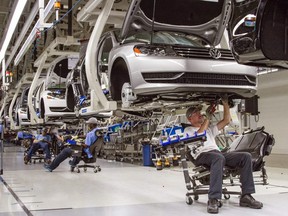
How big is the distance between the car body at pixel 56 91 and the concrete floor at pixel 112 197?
6.25 ft

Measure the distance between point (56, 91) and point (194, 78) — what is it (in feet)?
19.9

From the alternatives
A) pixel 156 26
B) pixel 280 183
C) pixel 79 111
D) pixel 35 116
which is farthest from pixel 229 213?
pixel 35 116

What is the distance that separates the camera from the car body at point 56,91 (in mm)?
9844

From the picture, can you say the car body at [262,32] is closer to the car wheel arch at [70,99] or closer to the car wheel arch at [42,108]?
the car wheel arch at [70,99]

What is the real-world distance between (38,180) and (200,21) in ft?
14.1

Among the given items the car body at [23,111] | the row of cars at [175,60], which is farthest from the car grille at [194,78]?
the car body at [23,111]

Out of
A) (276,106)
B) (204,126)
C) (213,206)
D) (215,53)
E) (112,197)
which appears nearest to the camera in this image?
(213,206)

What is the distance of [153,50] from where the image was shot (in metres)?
4.80

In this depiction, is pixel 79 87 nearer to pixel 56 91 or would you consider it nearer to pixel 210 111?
pixel 56 91

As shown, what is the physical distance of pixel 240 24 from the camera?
2.77m

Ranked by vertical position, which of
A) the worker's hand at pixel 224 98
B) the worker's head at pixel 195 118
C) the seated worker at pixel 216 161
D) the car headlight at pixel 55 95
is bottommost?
the seated worker at pixel 216 161

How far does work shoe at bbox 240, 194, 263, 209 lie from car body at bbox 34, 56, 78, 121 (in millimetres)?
5755

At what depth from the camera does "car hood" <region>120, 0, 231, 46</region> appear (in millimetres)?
4973

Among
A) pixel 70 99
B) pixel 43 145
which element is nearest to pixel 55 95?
pixel 70 99
